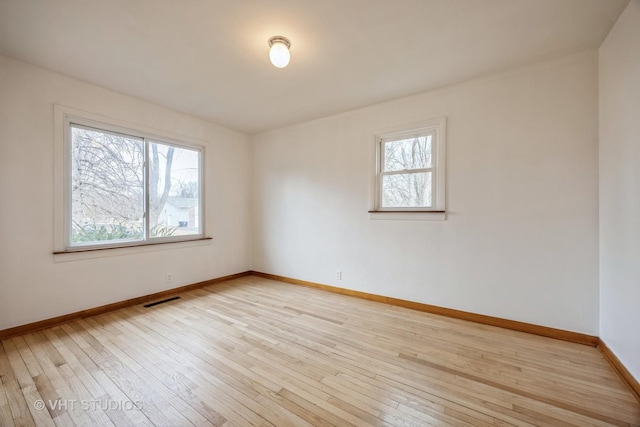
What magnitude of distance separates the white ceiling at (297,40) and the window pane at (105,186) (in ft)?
2.19

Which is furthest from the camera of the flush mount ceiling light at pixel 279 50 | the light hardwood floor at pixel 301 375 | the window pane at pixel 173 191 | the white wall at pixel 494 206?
the window pane at pixel 173 191

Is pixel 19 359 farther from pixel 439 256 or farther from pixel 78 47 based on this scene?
pixel 439 256

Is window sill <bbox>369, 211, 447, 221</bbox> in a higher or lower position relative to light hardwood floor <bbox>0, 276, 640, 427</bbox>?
higher

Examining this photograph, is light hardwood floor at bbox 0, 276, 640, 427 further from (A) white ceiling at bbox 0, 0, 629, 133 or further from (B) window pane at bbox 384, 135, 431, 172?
(A) white ceiling at bbox 0, 0, 629, 133

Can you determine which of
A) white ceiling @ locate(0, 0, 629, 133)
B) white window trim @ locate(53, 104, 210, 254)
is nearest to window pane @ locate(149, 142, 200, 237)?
white window trim @ locate(53, 104, 210, 254)

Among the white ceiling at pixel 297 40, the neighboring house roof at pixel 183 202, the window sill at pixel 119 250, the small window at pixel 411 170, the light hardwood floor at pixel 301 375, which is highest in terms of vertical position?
the white ceiling at pixel 297 40

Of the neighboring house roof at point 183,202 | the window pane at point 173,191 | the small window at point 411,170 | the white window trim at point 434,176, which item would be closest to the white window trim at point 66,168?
the window pane at point 173,191

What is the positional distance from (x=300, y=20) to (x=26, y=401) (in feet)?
10.4

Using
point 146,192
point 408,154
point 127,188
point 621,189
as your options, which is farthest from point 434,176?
point 127,188

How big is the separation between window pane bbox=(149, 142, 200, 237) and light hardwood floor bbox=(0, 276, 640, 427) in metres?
1.34

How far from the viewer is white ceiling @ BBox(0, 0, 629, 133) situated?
182cm

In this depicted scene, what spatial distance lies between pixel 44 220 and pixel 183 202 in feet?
4.91

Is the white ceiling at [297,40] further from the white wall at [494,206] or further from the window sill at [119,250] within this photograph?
the window sill at [119,250]

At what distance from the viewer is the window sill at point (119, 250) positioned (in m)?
2.75
